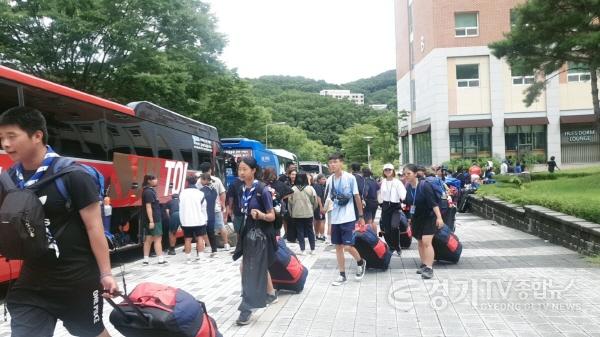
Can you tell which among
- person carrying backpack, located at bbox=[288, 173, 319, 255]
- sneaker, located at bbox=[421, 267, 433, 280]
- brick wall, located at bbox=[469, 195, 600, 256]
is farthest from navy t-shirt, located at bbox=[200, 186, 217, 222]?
brick wall, located at bbox=[469, 195, 600, 256]

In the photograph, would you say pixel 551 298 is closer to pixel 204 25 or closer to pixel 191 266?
pixel 191 266

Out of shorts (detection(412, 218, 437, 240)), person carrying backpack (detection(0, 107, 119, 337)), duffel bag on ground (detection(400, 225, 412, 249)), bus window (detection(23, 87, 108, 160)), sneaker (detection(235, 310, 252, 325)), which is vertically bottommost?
duffel bag on ground (detection(400, 225, 412, 249))

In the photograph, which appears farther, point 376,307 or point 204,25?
point 204,25

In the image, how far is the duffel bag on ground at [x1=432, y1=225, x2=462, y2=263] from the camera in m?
8.71

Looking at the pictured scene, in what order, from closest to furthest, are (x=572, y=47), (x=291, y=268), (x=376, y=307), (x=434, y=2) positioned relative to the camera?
(x=376, y=307), (x=291, y=268), (x=572, y=47), (x=434, y=2)

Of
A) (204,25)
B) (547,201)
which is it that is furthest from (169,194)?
(204,25)

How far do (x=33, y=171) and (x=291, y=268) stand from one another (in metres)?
4.18

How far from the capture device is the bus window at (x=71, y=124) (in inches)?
321

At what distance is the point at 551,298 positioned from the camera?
6.29 meters

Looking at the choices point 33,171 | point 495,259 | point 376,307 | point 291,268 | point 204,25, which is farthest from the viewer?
point 204,25

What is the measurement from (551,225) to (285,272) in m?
6.70

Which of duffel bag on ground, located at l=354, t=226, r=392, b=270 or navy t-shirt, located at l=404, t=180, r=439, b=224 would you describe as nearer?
navy t-shirt, located at l=404, t=180, r=439, b=224

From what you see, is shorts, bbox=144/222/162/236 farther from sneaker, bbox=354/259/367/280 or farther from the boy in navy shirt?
sneaker, bbox=354/259/367/280

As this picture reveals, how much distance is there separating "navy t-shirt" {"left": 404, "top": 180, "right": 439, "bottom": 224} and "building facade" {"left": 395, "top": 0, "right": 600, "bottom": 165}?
31.3m
